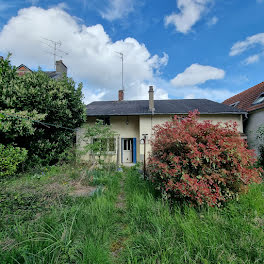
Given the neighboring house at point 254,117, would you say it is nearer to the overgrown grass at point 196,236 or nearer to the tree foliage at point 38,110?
the overgrown grass at point 196,236

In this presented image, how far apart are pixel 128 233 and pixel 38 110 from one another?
6924 mm

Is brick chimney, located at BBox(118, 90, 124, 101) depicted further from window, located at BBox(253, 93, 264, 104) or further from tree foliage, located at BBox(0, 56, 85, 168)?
window, located at BBox(253, 93, 264, 104)

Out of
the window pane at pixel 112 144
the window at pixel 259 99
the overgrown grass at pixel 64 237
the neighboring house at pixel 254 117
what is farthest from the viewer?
the window at pixel 259 99

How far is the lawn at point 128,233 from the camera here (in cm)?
172

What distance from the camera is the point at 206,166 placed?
2.88m

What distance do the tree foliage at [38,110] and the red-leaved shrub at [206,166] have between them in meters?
5.16

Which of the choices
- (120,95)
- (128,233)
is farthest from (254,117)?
(128,233)

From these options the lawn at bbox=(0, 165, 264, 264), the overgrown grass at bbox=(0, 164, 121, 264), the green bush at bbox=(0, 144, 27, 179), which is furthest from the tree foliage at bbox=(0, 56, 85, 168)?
the overgrown grass at bbox=(0, 164, 121, 264)

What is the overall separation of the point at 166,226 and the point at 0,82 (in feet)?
27.5

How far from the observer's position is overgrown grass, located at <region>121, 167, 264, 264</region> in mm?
1772

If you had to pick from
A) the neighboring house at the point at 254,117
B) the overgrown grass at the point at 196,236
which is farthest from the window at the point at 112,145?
the neighboring house at the point at 254,117

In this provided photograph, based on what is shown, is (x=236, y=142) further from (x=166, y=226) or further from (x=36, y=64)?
(x=36, y=64)

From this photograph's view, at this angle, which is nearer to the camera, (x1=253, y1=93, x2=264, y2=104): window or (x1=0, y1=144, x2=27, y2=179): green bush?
(x1=0, y1=144, x2=27, y2=179): green bush

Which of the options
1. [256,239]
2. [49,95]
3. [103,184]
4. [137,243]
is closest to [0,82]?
[49,95]
